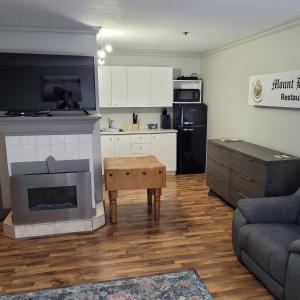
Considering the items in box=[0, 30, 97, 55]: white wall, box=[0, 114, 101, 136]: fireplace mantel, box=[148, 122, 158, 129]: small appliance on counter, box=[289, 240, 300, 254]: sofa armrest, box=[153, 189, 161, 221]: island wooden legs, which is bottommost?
box=[153, 189, 161, 221]: island wooden legs

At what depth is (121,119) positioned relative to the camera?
6.28 meters

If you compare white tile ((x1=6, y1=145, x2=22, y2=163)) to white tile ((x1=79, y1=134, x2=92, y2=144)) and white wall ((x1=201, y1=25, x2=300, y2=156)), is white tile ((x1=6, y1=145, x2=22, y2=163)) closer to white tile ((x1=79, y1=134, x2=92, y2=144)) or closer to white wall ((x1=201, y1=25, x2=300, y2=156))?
white tile ((x1=79, y1=134, x2=92, y2=144))

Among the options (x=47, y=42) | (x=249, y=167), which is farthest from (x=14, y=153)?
Result: (x=249, y=167)

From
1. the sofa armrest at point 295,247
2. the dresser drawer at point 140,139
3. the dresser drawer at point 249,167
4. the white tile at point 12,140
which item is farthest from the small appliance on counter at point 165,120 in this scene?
the sofa armrest at point 295,247

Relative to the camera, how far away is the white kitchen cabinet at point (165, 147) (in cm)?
594

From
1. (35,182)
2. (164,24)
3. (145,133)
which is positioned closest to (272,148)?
(164,24)

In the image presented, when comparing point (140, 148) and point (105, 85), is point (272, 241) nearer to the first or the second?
point (140, 148)

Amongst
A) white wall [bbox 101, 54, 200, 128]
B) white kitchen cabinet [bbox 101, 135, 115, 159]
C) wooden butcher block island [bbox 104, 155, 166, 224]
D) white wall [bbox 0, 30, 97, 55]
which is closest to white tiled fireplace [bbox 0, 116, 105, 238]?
wooden butcher block island [bbox 104, 155, 166, 224]

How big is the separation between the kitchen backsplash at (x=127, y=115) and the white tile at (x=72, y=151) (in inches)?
104

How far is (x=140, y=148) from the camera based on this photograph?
5.91 meters

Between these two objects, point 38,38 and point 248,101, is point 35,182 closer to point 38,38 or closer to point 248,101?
point 38,38

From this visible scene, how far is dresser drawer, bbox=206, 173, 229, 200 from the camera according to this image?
4296mm

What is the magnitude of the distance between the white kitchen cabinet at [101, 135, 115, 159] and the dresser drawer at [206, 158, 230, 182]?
75.9 inches

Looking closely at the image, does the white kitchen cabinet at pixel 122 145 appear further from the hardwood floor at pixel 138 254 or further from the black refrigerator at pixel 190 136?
the hardwood floor at pixel 138 254
